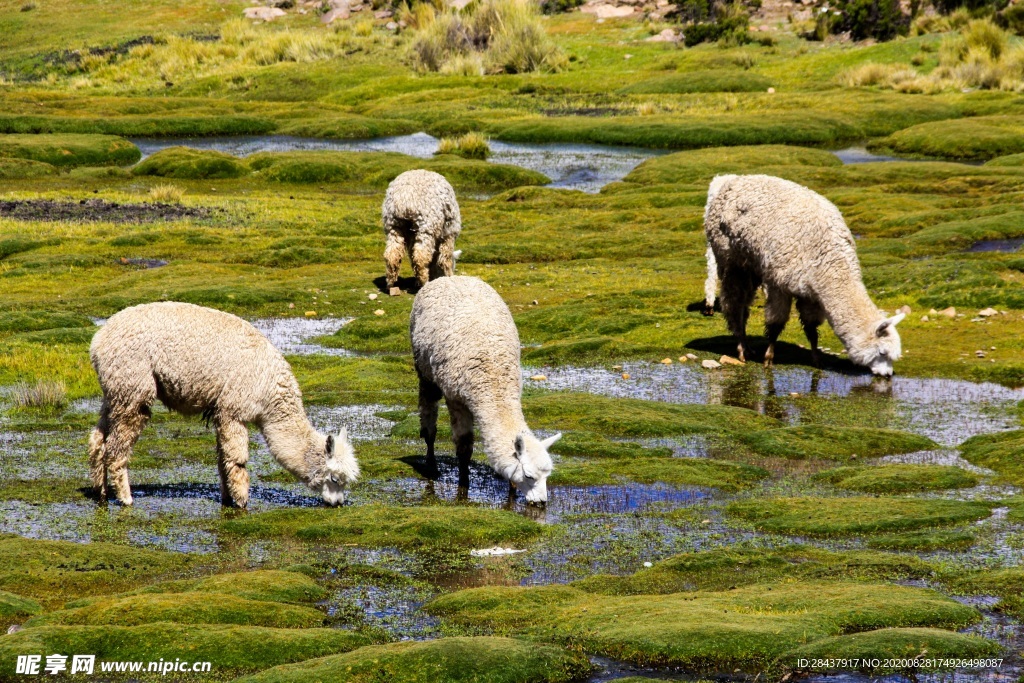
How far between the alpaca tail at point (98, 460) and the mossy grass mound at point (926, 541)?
893 cm

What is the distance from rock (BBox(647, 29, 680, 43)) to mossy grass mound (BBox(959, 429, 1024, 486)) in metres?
68.6

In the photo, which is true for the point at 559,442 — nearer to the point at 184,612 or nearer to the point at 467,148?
the point at 184,612

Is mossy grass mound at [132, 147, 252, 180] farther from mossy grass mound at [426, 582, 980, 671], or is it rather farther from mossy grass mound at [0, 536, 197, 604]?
mossy grass mound at [426, 582, 980, 671]

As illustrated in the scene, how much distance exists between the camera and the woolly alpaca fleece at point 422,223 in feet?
89.7

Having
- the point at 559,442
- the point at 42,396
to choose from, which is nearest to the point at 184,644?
the point at 559,442

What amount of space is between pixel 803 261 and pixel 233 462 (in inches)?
439

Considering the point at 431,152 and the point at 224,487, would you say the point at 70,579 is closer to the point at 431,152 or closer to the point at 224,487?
the point at 224,487

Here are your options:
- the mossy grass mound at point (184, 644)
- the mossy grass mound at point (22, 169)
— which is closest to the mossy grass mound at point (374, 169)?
the mossy grass mound at point (22, 169)

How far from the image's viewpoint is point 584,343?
24.0m

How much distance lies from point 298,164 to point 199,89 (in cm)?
3270

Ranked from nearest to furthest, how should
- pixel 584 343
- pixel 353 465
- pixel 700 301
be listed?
pixel 353 465 → pixel 584 343 → pixel 700 301

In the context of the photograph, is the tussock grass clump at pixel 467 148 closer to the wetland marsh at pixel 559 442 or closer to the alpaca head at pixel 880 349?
the wetland marsh at pixel 559 442

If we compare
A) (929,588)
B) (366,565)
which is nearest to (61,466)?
(366,565)

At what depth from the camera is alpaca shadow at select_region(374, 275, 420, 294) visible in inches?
1141
